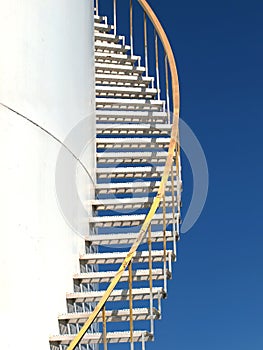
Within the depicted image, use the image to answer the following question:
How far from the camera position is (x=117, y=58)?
958 cm

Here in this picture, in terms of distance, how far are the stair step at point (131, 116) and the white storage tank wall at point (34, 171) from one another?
1.23 m

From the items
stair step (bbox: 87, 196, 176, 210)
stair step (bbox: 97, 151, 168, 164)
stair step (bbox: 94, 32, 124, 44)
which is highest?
stair step (bbox: 94, 32, 124, 44)

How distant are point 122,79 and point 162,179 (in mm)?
2824

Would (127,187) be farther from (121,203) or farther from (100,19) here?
(100,19)

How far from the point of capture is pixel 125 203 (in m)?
7.56

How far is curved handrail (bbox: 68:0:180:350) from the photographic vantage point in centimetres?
561

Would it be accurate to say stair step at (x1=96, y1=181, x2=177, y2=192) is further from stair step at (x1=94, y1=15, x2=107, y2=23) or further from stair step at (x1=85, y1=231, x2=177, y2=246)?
stair step at (x1=94, y1=15, x2=107, y2=23)

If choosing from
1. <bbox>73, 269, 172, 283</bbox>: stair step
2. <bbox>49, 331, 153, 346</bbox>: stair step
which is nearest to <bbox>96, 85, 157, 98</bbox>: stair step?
<bbox>73, 269, 172, 283</bbox>: stair step

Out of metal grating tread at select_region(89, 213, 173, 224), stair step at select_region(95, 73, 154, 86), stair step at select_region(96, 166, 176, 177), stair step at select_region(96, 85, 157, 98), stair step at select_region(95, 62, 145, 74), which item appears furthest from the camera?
stair step at select_region(95, 62, 145, 74)

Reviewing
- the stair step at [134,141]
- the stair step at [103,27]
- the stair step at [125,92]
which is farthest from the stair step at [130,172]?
the stair step at [103,27]

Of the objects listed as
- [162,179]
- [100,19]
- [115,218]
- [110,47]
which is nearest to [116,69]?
[110,47]

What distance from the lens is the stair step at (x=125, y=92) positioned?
28.9 ft

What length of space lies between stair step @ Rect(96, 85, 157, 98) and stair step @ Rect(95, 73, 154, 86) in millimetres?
119

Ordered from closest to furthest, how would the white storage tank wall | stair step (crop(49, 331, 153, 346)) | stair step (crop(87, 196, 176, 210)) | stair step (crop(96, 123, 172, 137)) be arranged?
the white storage tank wall
stair step (crop(49, 331, 153, 346))
stair step (crop(87, 196, 176, 210))
stair step (crop(96, 123, 172, 137))
